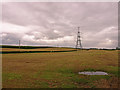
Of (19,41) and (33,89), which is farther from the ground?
(19,41)

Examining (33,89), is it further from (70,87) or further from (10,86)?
(70,87)

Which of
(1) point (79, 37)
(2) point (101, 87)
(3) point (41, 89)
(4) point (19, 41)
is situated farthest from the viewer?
(1) point (79, 37)

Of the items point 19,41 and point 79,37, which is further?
point 79,37

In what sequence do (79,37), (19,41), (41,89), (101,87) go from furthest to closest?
(79,37), (19,41), (101,87), (41,89)

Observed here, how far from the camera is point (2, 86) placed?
1080cm

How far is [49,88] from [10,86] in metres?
4.68

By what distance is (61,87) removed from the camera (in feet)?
34.3

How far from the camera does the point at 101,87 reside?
10555 millimetres

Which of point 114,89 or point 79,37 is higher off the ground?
point 79,37

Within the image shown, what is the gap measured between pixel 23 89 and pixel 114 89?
→ 10.0 meters

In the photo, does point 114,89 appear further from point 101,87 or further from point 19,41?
point 19,41

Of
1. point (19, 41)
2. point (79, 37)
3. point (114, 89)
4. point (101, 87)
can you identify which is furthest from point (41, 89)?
point (79, 37)

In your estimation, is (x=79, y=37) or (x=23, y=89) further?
(x=79, y=37)

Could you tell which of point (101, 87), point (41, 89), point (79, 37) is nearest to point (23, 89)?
point (41, 89)
